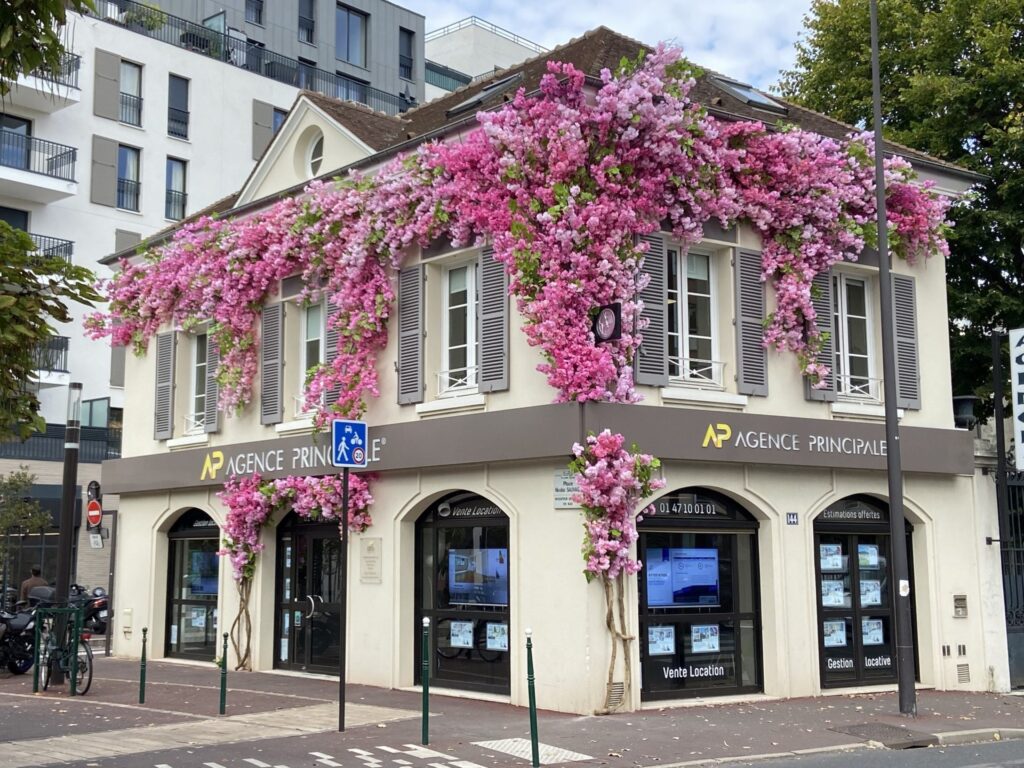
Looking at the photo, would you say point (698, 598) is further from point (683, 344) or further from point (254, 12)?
point (254, 12)

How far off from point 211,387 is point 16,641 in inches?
190

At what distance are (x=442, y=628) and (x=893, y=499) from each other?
233 inches

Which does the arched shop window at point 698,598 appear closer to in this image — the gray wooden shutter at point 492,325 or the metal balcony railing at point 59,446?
the gray wooden shutter at point 492,325

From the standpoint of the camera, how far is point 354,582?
55.8ft

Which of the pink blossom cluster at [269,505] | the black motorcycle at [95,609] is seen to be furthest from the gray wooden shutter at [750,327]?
the black motorcycle at [95,609]

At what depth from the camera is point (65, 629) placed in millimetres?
16359

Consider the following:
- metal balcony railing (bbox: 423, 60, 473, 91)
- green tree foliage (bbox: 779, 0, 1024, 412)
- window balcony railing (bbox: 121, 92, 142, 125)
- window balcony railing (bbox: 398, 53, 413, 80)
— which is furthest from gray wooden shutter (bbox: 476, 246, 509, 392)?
metal balcony railing (bbox: 423, 60, 473, 91)

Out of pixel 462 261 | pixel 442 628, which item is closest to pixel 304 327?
pixel 462 261

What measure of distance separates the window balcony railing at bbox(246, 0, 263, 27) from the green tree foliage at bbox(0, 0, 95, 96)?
38.9 metres

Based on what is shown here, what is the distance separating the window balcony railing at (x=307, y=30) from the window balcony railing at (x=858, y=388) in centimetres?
3390

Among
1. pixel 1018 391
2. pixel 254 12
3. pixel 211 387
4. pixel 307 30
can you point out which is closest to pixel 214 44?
pixel 254 12

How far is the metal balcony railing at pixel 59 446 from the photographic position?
1267 inches

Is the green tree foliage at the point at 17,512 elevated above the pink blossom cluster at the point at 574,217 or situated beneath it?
situated beneath

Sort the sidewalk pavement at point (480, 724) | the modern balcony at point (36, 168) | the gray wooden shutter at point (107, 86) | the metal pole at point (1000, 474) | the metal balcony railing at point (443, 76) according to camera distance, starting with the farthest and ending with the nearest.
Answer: the metal balcony railing at point (443, 76)
the gray wooden shutter at point (107, 86)
the modern balcony at point (36, 168)
the metal pole at point (1000, 474)
the sidewalk pavement at point (480, 724)
